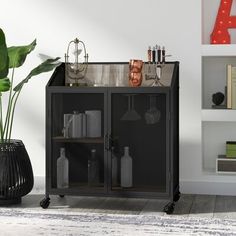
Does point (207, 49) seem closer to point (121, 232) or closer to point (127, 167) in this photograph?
point (127, 167)

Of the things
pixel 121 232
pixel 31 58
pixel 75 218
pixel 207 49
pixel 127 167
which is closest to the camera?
pixel 121 232

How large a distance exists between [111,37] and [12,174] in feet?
4.22

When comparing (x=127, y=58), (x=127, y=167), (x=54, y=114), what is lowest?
(x=127, y=167)

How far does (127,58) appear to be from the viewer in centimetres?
465

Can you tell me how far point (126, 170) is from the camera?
4.04 metres

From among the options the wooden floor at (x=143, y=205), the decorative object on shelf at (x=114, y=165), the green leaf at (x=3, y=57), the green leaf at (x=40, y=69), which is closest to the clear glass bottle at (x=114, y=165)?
the decorative object on shelf at (x=114, y=165)

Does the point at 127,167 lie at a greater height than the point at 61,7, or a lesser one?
lesser

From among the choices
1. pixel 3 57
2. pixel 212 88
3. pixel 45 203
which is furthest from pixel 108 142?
pixel 212 88

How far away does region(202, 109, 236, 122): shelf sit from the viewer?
14.5ft

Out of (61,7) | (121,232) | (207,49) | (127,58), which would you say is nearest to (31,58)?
(61,7)

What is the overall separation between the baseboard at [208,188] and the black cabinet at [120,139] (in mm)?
452

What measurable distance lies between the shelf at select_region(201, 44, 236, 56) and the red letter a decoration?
74 millimetres

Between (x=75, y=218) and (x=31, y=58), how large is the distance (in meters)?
1.53

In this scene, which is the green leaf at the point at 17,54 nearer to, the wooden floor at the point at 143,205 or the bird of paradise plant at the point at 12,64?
the bird of paradise plant at the point at 12,64
